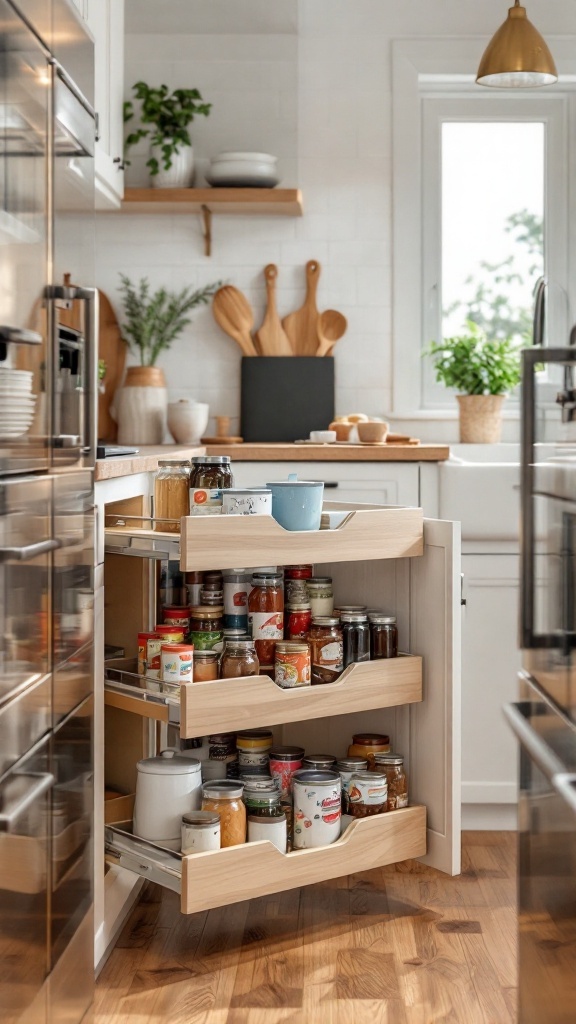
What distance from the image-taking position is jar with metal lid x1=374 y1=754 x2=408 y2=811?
2.30m

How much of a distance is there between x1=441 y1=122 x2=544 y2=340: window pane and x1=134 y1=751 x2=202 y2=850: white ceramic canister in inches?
85.2

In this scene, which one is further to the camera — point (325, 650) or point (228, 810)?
point (325, 650)

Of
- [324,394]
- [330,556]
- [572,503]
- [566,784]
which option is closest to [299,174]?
[324,394]

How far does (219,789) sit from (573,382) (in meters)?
1.07

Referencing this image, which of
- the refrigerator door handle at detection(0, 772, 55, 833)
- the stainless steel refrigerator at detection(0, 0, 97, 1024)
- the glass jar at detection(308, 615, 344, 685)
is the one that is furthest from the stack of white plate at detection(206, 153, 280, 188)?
the refrigerator door handle at detection(0, 772, 55, 833)

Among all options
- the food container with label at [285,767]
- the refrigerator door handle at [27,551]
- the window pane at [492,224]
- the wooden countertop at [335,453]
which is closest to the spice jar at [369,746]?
the food container with label at [285,767]

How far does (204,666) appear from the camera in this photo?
2045 mm

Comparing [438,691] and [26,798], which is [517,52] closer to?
[438,691]

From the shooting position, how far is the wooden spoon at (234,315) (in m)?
3.74

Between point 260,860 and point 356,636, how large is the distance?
1.59ft

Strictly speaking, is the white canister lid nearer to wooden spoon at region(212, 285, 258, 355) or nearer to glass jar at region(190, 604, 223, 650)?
glass jar at region(190, 604, 223, 650)

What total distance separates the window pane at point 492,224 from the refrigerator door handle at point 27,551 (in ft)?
8.34

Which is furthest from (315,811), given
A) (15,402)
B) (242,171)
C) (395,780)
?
(242,171)

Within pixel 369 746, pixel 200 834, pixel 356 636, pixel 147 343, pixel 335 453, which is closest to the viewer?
pixel 200 834
